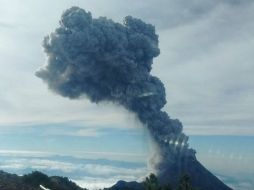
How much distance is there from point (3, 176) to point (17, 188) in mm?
25191

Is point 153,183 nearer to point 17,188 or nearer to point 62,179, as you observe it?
point 17,188

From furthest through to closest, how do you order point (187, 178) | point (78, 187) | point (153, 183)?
point (78, 187)
point (153, 183)
point (187, 178)

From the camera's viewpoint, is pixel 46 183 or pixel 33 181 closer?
pixel 33 181

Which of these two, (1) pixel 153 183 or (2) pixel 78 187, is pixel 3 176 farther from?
(1) pixel 153 183

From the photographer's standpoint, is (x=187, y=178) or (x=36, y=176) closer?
(x=187, y=178)

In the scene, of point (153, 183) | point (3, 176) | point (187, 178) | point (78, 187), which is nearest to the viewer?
point (187, 178)

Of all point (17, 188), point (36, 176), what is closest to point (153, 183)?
point (17, 188)

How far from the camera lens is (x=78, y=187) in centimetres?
16475

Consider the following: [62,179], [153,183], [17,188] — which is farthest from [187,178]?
[62,179]

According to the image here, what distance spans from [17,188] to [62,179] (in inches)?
2160

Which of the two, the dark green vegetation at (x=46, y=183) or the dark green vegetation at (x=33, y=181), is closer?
the dark green vegetation at (x=46, y=183)

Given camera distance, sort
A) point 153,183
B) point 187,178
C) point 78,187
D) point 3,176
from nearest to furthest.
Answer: point 187,178 < point 153,183 < point 3,176 < point 78,187

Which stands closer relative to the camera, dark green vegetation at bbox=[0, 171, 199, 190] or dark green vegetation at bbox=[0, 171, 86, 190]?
dark green vegetation at bbox=[0, 171, 199, 190]

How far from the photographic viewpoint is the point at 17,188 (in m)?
114
